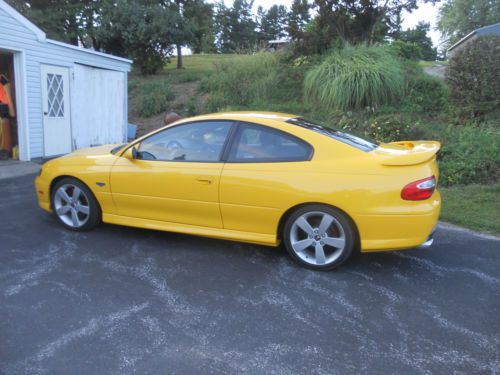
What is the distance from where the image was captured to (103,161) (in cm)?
485

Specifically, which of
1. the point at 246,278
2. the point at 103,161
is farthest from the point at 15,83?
the point at 246,278

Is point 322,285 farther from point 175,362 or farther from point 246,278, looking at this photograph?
point 175,362

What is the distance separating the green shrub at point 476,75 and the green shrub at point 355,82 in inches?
66.0

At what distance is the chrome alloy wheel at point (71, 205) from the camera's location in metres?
4.95

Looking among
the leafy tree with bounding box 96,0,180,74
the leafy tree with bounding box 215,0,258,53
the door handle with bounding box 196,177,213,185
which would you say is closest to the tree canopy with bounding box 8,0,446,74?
the leafy tree with bounding box 96,0,180,74

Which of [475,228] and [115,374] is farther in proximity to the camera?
[475,228]

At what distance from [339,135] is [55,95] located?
25.3 feet

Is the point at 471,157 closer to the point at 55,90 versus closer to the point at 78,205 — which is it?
the point at 78,205

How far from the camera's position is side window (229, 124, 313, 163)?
4.10 meters

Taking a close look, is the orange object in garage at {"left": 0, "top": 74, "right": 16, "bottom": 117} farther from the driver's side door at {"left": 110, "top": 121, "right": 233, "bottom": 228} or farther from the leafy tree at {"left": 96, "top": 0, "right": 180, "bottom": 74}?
the leafy tree at {"left": 96, "top": 0, "right": 180, "bottom": 74}

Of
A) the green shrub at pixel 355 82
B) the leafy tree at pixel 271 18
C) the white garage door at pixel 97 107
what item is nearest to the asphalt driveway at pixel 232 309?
the white garage door at pixel 97 107

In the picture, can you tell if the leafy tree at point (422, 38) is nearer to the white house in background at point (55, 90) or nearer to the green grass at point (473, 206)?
the white house in background at point (55, 90)

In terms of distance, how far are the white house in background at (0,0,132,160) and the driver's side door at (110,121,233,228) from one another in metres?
5.60

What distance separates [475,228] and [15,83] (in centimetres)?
872
